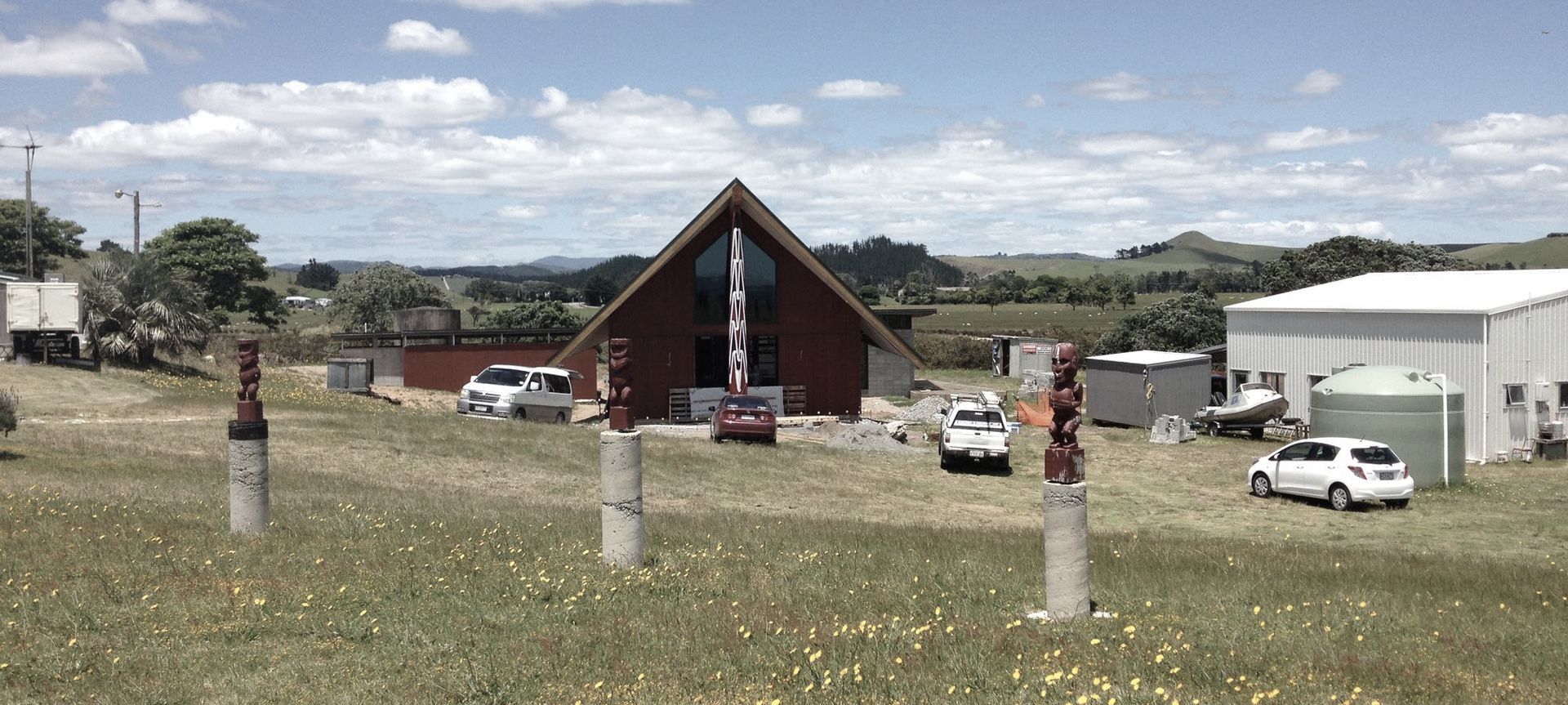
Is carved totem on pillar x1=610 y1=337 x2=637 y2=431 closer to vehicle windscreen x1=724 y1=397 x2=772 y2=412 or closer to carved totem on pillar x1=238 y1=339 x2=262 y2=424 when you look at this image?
carved totem on pillar x1=238 y1=339 x2=262 y2=424

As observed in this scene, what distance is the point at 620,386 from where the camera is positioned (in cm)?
1386

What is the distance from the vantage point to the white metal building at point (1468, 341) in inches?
1312

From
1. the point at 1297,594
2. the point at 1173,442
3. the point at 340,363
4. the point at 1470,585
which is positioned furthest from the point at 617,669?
the point at 340,363

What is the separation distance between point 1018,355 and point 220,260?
54600 mm

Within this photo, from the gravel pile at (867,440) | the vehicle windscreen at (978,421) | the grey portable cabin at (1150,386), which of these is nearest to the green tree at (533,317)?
the grey portable cabin at (1150,386)

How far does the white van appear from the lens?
3488 centimetres

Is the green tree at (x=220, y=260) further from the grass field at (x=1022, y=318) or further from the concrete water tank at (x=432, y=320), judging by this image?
the grass field at (x=1022, y=318)

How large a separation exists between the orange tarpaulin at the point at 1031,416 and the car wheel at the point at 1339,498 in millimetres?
16513

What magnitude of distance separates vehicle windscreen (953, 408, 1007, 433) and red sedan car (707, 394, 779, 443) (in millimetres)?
4857

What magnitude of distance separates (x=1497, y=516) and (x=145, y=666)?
24181mm

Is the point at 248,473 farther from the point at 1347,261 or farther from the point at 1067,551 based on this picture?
the point at 1347,261

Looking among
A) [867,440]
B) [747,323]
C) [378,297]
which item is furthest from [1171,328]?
[378,297]

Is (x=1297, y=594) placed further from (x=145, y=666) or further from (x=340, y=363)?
(x=340, y=363)

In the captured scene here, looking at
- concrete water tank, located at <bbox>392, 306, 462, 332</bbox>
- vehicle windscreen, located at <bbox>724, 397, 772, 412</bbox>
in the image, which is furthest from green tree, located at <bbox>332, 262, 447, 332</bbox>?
vehicle windscreen, located at <bbox>724, 397, 772, 412</bbox>
